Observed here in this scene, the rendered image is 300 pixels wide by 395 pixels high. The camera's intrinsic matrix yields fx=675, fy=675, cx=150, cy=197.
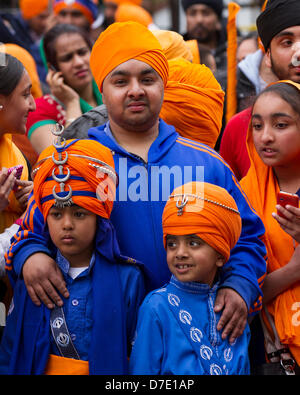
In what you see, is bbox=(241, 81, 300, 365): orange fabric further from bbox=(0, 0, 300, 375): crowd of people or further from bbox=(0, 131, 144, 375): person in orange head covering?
bbox=(0, 131, 144, 375): person in orange head covering

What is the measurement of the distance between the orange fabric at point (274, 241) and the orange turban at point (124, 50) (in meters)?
0.71

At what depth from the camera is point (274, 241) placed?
3428 mm

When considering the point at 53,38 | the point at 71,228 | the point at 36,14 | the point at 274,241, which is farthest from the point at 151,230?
the point at 36,14

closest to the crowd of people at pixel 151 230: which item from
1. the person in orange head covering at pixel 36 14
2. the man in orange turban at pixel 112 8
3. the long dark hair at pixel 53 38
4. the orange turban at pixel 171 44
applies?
the orange turban at pixel 171 44

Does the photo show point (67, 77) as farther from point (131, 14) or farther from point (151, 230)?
point (131, 14)

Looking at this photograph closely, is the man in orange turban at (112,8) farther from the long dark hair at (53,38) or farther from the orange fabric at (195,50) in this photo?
the orange fabric at (195,50)

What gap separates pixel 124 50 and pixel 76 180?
75 cm

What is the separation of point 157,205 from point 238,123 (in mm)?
1045

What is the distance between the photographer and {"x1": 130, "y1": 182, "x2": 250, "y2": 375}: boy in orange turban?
2.91 metres

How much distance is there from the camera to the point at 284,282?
131 inches

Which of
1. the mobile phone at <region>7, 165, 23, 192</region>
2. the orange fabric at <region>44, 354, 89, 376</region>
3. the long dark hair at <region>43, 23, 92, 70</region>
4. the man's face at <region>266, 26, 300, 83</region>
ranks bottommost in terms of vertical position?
the orange fabric at <region>44, 354, 89, 376</region>

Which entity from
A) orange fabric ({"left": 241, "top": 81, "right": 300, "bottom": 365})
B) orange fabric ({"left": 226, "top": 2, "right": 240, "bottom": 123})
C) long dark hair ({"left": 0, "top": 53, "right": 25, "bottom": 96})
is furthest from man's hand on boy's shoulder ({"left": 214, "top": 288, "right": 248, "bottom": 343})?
orange fabric ({"left": 226, "top": 2, "right": 240, "bottom": 123})

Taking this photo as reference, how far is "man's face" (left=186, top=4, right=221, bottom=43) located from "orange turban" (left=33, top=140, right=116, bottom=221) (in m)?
3.99

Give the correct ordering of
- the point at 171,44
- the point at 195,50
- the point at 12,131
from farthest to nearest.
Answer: the point at 195,50 → the point at 171,44 → the point at 12,131
